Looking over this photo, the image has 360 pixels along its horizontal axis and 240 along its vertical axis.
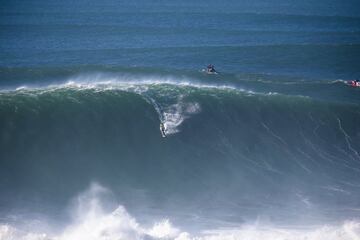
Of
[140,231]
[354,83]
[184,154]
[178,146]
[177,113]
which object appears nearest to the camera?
[140,231]

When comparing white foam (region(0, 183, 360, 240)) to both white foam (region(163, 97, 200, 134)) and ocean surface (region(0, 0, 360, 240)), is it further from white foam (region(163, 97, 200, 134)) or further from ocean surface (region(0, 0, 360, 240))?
white foam (region(163, 97, 200, 134))

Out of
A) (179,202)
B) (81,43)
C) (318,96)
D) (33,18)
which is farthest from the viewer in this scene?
(33,18)

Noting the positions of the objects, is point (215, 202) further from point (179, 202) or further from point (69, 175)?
point (69, 175)

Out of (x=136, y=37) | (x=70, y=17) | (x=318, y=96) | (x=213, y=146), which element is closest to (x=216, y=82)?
(x=318, y=96)

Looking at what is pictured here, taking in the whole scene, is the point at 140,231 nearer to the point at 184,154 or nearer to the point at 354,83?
the point at 184,154

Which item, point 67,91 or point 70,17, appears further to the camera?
point 70,17

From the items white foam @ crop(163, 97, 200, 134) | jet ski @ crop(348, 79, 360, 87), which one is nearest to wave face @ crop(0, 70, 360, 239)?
white foam @ crop(163, 97, 200, 134)

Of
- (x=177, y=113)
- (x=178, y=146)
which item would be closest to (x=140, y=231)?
(x=178, y=146)
